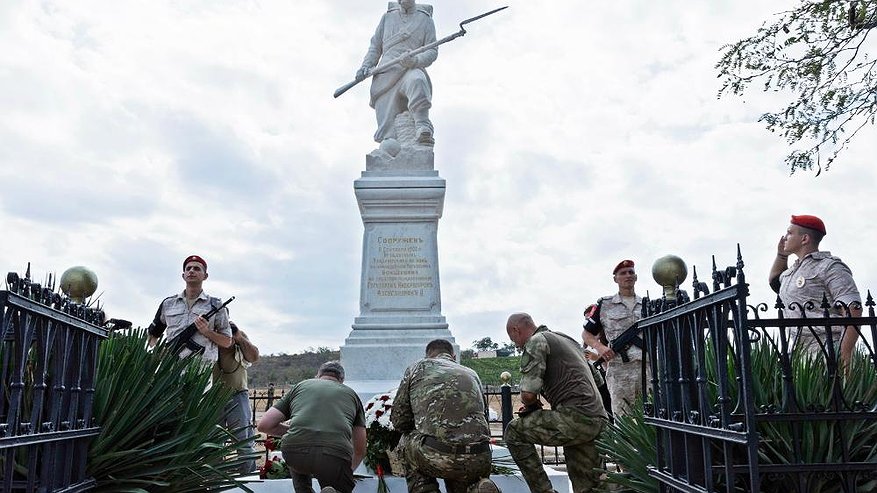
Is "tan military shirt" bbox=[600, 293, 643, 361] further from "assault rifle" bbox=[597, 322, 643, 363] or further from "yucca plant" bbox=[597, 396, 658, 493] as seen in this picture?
"yucca plant" bbox=[597, 396, 658, 493]

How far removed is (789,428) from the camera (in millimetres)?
3734

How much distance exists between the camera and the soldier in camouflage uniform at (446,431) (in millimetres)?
5148

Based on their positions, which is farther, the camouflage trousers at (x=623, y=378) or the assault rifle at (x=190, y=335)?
the camouflage trousers at (x=623, y=378)

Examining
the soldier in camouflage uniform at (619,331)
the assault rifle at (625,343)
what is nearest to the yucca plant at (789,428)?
the assault rifle at (625,343)

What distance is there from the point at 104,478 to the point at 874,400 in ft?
12.1

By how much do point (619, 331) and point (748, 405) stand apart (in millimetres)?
4774

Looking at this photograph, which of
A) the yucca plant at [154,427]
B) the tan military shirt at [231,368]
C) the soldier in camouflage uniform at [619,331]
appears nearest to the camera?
the yucca plant at [154,427]

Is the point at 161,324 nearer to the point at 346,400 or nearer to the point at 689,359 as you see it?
the point at 346,400

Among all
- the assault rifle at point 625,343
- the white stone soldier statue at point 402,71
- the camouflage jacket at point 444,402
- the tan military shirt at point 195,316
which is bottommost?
the camouflage jacket at point 444,402

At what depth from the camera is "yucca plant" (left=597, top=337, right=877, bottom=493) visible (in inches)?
144

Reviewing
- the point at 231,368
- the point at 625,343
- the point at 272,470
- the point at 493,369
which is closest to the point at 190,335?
the point at 231,368

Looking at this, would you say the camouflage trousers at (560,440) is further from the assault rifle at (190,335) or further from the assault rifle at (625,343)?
the assault rifle at (190,335)

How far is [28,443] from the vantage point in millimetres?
3137

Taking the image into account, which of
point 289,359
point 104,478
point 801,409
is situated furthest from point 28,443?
point 289,359
